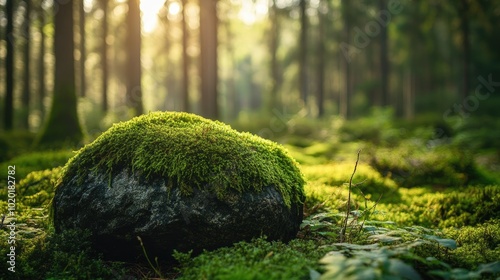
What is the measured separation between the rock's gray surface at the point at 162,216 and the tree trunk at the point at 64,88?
27.0ft

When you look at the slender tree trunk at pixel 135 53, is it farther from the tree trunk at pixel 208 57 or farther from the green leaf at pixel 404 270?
the green leaf at pixel 404 270

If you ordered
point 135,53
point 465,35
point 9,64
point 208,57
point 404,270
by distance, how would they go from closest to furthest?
point 404,270 < point 135,53 < point 9,64 < point 208,57 < point 465,35

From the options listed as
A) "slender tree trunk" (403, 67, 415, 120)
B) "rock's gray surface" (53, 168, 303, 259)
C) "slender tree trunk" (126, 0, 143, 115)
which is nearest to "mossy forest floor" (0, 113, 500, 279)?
"rock's gray surface" (53, 168, 303, 259)

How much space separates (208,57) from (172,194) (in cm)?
1577

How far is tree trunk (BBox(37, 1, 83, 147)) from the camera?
1096 centimetres

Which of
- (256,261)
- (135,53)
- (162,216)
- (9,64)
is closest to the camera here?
(256,261)

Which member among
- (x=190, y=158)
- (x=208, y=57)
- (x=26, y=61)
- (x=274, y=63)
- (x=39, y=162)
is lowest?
(x=39, y=162)

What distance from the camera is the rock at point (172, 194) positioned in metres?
3.19

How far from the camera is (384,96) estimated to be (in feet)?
82.7

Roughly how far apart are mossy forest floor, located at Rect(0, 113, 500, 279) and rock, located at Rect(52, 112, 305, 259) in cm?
18

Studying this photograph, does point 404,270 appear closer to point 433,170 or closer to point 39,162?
point 433,170

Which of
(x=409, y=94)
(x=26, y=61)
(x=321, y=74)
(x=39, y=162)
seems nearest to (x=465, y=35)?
(x=409, y=94)

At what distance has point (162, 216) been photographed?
3.15 m

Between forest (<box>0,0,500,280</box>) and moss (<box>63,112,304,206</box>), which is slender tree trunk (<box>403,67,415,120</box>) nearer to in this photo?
forest (<box>0,0,500,280</box>)
